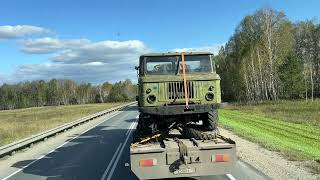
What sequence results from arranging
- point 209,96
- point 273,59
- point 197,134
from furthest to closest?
point 273,59
point 209,96
point 197,134

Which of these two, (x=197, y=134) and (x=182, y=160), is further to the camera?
(x=197, y=134)

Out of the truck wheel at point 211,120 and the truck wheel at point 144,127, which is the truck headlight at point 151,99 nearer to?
the truck wheel at point 144,127

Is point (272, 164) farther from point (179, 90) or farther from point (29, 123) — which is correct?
point (29, 123)

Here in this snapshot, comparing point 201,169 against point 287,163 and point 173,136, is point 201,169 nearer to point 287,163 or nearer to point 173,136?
point 173,136

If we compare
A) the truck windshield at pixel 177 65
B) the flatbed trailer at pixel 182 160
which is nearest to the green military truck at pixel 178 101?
the truck windshield at pixel 177 65

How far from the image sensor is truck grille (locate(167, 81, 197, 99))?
500 inches

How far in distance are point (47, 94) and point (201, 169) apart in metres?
189

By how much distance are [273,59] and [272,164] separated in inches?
2358

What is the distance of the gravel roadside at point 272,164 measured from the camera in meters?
11.3

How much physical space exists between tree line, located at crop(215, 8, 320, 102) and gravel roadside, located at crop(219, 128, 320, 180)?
5157cm

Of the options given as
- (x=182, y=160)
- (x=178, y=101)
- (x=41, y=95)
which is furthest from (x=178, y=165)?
(x=41, y=95)

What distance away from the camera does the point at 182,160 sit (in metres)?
10.3

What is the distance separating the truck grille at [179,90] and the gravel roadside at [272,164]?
2.55 meters

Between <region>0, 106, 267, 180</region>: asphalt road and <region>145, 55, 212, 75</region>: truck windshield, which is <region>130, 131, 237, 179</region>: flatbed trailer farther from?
<region>145, 55, 212, 75</region>: truck windshield
